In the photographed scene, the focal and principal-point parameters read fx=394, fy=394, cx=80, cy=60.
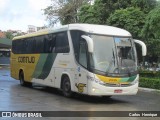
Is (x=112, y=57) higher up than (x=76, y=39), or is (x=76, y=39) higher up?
(x=76, y=39)

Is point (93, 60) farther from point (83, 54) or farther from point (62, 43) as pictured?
point (62, 43)

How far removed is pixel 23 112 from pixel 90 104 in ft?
12.8

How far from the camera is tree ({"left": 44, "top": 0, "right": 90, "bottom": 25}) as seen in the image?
47.3m

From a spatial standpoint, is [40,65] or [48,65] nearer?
[48,65]

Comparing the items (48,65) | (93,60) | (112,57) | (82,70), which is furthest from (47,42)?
(112,57)

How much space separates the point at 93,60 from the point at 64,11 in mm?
32861

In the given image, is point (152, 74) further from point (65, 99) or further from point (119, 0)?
point (65, 99)

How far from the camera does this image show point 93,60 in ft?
51.1

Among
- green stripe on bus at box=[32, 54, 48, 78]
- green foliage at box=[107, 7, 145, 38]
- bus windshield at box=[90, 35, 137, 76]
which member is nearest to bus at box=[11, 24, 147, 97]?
bus windshield at box=[90, 35, 137, 76]

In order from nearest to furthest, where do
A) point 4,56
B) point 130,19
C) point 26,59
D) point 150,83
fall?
point 150,83
point 26,59
point 130,19
point 4,56

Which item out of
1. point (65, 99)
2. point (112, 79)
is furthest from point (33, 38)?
point (112, 79)

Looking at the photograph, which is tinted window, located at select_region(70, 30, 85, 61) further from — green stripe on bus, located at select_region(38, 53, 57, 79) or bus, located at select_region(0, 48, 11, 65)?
bus, located at select_region(0, 48, 11, 65)

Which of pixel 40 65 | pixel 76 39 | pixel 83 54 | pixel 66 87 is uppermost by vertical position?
pixel 76 39

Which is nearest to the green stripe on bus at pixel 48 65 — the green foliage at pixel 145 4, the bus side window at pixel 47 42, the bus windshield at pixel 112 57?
the bus side window at pixel 47 42
